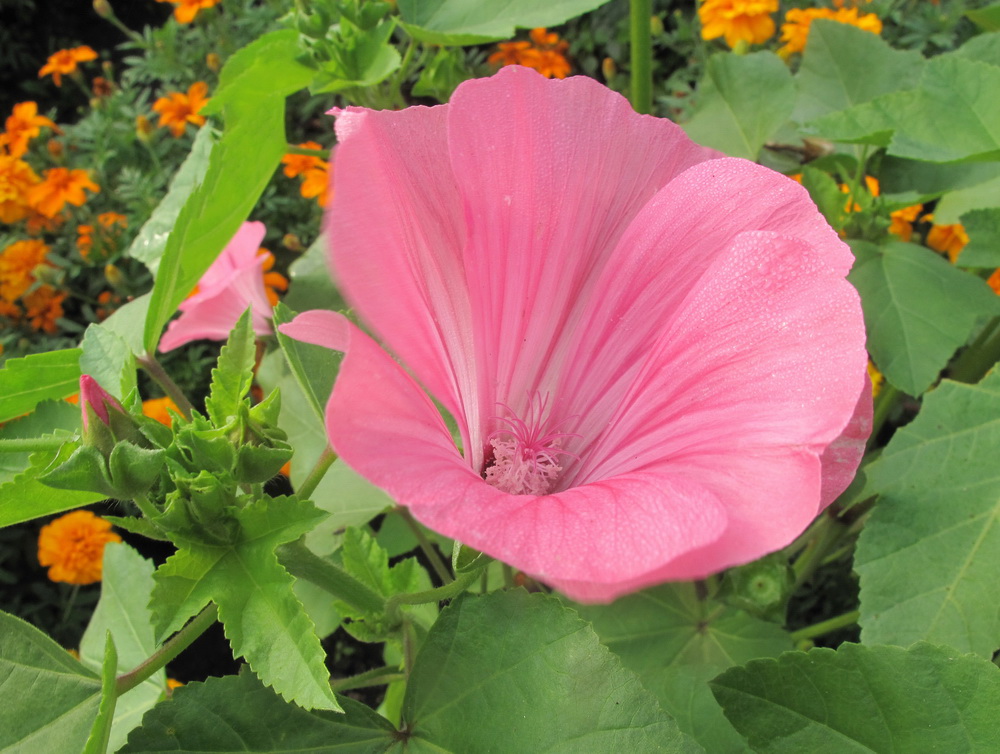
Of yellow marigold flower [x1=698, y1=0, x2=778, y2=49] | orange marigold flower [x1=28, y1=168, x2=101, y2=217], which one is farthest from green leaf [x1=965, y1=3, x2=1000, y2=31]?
orange marigold flower [x1=28, y1=168, x2=101, y2=217]

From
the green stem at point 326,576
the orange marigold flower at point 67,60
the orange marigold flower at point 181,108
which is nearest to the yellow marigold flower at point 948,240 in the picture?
the green stem at point 326,576

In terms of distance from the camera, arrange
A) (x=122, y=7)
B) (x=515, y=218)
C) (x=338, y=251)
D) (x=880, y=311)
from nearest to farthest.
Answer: (x=338, y=251) < (x=515, y=218) < (x=880, y=311) < (x=122, y=7)

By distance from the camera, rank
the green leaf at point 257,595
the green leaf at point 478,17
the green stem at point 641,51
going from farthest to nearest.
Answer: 1. the green stem at point 641,51
2. the green leaf at point 478,17
3. the green leaf at point 257,595

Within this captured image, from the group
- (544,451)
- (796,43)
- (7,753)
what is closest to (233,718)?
(7,753)

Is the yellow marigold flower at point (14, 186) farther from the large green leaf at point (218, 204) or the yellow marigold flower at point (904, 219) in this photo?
the yellow marigold flower at point (904, 219)

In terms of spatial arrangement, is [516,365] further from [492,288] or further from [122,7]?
[122,7]
